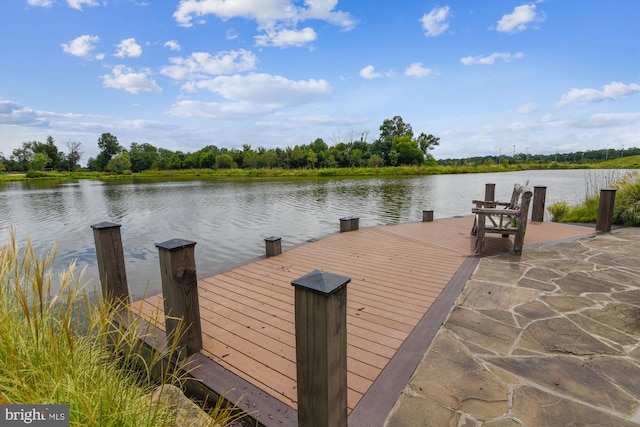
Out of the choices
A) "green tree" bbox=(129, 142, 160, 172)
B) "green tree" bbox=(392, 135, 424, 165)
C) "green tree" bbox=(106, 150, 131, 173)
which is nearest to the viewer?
"green tree" bbox=(392, 135, 424, 165)

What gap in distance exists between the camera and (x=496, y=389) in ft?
5.30

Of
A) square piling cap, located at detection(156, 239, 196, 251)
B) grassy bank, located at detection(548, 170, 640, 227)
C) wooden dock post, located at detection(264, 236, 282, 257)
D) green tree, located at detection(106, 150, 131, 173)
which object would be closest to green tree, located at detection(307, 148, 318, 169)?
green tree, located at detection(106, 150, 131, 173)

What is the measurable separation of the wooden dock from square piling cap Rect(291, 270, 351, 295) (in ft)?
2.00

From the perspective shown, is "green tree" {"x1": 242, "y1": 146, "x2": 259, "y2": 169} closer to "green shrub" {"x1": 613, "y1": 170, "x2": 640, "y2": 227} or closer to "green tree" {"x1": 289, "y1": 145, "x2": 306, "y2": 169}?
"green tree" {"x1": 289, "y1": 145, "x2": 306, "y2": 169}

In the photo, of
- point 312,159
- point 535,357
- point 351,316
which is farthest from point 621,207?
point 312,159

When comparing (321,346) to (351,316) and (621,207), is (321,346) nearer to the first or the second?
(351,316)

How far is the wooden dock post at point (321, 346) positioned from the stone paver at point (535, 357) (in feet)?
1.45

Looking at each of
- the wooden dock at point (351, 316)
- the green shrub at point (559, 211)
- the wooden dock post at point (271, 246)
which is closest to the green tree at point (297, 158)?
the green shrub at point (559, 211)

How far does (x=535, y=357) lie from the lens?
189 cm

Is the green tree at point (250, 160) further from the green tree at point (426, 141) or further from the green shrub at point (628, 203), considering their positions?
the green shrub at point (628, 203)

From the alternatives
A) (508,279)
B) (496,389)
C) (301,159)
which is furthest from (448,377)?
(301,159)

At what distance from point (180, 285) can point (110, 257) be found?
3.15 feet

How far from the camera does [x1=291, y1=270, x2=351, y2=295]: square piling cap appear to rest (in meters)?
1.08

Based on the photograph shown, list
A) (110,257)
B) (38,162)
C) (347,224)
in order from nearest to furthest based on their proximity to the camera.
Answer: (110,257)
(347,224)
(38,162)
